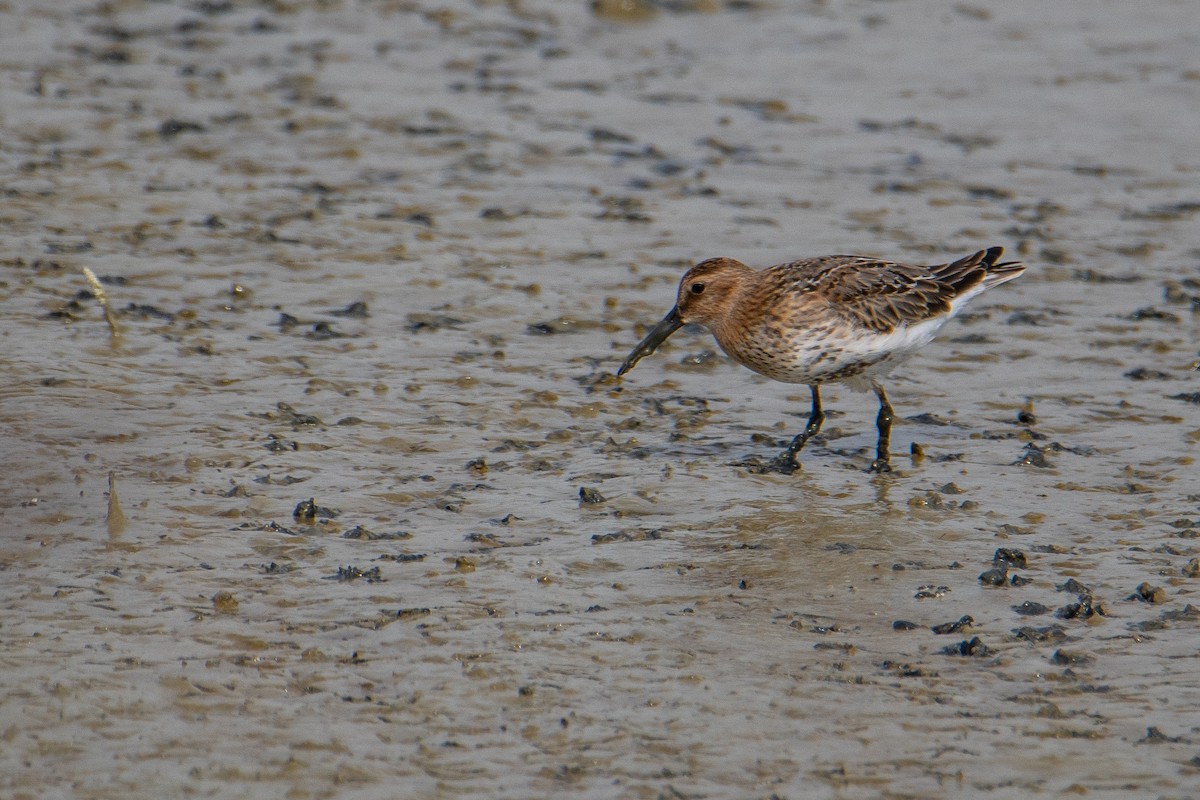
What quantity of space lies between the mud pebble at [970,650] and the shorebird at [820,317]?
2253 millimetres

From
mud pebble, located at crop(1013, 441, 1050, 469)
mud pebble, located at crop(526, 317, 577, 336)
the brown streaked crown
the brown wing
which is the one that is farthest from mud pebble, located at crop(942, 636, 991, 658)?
mud pebble, located at crop(526, 317, 577, 336)

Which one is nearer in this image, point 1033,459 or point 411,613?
point 411,613

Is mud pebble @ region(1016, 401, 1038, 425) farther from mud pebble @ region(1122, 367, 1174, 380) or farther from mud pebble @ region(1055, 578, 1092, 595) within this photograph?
mud pebble @ region(1055, 578, 1092, 595)

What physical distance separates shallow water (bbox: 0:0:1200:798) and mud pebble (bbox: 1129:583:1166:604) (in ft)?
0.04

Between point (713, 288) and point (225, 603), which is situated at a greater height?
point (713, 288)

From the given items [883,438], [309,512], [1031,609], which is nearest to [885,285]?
[883,438]

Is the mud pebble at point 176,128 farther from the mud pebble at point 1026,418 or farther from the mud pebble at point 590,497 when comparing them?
the mud pebble at point 1026,418

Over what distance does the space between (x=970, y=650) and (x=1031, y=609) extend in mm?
579

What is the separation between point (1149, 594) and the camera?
7.03m

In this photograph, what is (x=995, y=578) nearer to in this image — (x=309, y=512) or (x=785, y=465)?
(x=785, y=465)

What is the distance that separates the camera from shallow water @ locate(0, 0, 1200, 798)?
5.89 meters

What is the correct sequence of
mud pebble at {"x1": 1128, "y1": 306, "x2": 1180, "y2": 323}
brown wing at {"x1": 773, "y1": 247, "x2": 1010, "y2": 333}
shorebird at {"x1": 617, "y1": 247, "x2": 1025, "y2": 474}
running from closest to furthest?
shorebird at {"x1": 617, "y1": 247, "x2": 1025, "y2": 474}
brown wing at {"x1": 773, "y1": 247, "x2": 1010, "y2": 333}
mud pebble at {"x1": 1128, "y1": 306, "x2": 1180, "y2": 323}

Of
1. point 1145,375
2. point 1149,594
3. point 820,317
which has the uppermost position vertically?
point 820,317

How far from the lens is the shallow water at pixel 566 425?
5887 mm
